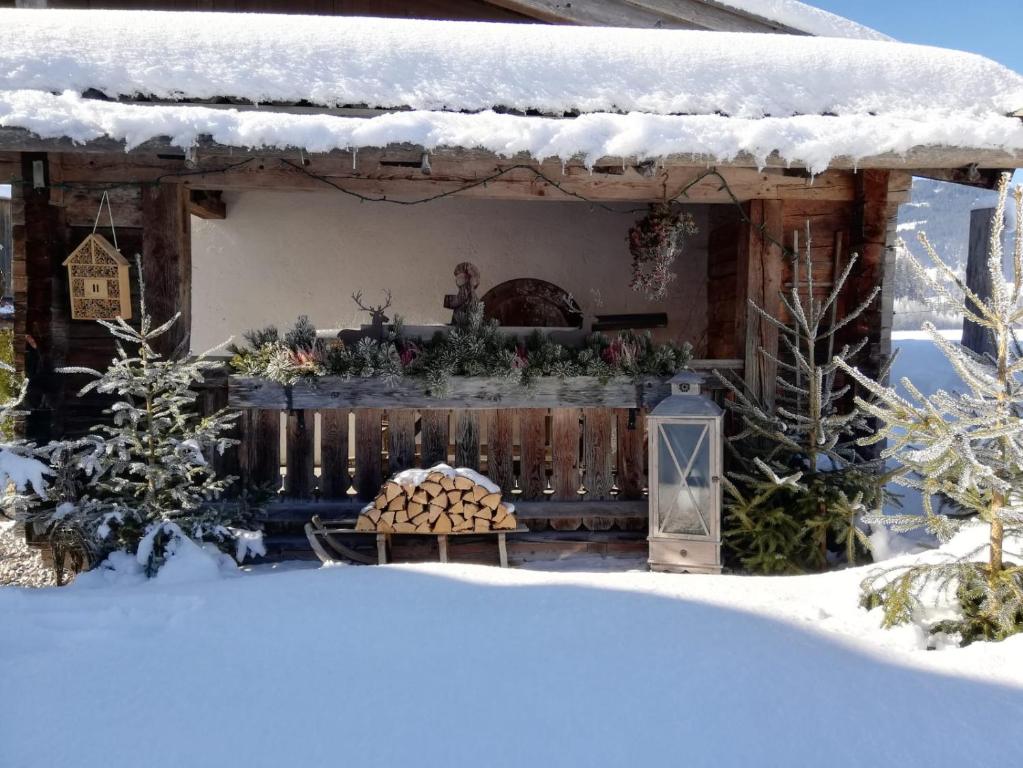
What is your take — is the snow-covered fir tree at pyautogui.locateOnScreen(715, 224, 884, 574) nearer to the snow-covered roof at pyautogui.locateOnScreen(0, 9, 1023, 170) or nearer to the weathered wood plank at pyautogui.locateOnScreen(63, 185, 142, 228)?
the snow-covered roof at pyautogui.locateOnScreen(0, 9, 1023, 170)

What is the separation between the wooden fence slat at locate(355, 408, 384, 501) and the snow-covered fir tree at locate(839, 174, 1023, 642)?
3.40 m

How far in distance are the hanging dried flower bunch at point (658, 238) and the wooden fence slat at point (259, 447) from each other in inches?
120

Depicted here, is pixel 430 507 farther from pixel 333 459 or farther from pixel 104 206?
pixel 104 206

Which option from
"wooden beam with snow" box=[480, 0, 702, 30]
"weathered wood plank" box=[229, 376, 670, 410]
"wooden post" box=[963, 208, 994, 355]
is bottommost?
"weathered wood plank" box=[229, 376, 670, 410]

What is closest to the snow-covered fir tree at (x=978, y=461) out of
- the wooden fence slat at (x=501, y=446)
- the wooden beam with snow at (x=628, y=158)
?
the wooden beam with snow at (x=628, y=158)

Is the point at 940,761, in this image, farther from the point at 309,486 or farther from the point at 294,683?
the point at 309,486

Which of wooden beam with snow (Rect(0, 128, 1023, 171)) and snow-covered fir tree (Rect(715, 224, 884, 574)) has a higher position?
wooden beam with snow (Rect(0, 128, 1023, 171))

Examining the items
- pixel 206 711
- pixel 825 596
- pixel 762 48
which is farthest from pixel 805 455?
pixel 206 711

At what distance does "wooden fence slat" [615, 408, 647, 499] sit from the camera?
5891 mm

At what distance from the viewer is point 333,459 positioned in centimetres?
582

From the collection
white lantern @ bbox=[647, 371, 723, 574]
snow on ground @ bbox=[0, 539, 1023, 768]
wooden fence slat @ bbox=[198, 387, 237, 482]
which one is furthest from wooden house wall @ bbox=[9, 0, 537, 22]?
snow on ground @ bbox=[0, 539, 1023, 768]

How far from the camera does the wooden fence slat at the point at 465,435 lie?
5.79 metres

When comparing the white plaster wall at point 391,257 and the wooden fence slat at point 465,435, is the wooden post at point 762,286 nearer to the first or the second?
the wooden fence slat at point 465,435

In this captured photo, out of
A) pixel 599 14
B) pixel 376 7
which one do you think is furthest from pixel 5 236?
pixel 599 14
